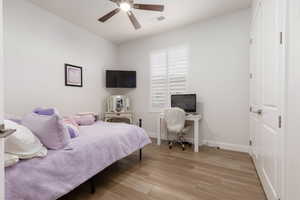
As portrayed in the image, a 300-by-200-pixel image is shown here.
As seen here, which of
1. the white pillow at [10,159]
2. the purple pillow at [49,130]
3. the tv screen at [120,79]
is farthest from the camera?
the tv screen at [120,79]

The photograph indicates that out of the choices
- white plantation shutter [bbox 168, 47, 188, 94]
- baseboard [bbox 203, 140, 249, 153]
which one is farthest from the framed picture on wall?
baseboard [bbox 203, 140, 249, 153]

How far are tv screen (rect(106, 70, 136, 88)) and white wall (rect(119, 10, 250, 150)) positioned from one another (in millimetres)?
1350

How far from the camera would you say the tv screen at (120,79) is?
4039mm

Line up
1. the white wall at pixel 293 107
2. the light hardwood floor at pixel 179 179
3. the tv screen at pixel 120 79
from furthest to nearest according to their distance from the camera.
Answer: the tv screen at pixel 120 79, the light hardwood floor at pixel 179 179, the white wall at pixel 293 107

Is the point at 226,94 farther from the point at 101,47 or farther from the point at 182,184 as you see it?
the point at 101,47

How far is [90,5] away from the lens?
2.69 m

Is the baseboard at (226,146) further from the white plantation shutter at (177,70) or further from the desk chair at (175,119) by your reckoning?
the white plantation shutter at (177,70)

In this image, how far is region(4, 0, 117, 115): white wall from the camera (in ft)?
7.63

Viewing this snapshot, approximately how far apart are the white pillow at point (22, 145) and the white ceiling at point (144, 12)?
97.5 inches

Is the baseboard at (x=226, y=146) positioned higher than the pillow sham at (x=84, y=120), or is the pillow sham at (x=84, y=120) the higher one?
the pillow sham at (x=84, y=120)

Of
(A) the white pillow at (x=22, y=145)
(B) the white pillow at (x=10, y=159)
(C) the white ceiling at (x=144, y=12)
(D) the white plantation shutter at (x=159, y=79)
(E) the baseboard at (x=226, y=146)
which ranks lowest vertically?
(E) the baseboard at (x=226, y=146)

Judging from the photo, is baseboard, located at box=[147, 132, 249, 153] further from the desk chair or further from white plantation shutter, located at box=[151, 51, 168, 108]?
white plantation shutter, located at box=[151, 51, 168, 108]

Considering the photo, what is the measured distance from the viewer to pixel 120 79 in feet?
13.4

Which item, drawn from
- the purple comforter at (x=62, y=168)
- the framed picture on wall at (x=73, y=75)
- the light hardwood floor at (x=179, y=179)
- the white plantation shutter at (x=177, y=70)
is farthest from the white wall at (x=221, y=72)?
the framed picture on wall at (x=73, y=75)
